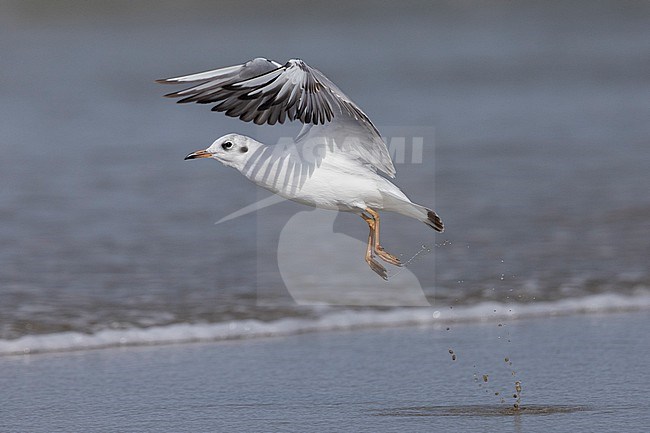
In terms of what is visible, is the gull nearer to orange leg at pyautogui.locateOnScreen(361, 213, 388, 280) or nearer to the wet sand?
→ orange leg at pyautogui.locateOnScreen(361, 213, 388, 280)

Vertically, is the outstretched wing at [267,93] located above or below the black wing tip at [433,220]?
above

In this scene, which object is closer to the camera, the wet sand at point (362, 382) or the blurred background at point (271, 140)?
the wet sand at point (362, 382)

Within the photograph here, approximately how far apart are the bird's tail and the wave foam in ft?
2.58

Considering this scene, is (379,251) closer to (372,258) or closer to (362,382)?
(372,258)

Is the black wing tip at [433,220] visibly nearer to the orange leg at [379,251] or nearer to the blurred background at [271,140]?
the orange leg at [379,251]

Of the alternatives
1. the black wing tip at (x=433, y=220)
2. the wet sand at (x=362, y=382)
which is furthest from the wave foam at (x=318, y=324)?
the black wing tip at (x=433, y=220)

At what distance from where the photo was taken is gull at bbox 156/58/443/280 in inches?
190

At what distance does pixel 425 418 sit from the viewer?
15.5 feet

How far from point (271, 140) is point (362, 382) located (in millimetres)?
3535

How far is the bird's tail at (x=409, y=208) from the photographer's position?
5373mm

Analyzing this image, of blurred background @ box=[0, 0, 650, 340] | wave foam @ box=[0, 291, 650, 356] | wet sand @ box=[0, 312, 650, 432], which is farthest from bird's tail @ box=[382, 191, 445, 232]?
blurred background @ box=[0, 0, 650, 340]

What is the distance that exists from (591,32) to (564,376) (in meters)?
12.7

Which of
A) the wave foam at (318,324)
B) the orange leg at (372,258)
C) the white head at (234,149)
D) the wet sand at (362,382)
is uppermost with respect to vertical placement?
the white head at (234,149)

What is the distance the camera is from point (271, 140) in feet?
27.9
